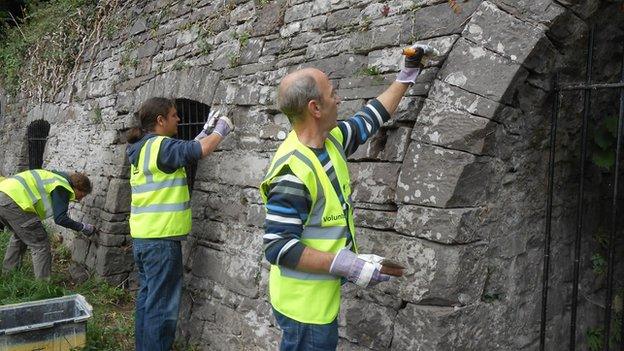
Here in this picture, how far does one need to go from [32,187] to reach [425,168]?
4152mm

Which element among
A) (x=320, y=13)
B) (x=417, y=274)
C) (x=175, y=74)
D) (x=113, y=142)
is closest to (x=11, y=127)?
(x=113, y=142)

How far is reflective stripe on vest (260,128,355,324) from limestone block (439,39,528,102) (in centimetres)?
92

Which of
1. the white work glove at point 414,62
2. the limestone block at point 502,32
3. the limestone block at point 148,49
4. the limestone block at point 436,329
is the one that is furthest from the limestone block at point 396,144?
the limestone block at point 148,49

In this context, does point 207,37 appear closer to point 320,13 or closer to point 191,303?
point 320,13

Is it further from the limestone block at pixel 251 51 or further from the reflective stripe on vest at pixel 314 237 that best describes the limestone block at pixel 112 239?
the reflective stripe on vest at pixel 314 237

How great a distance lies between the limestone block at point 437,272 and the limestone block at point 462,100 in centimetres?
67

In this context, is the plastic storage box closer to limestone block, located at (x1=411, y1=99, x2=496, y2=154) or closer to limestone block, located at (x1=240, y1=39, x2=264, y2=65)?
limestone block, located at (x1=240, y1=39, x2=264, y2=65)

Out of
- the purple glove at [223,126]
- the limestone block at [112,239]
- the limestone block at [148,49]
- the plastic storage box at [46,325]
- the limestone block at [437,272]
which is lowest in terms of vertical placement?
the plastic storage box at [46,325]

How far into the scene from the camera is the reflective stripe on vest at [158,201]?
12.3ft

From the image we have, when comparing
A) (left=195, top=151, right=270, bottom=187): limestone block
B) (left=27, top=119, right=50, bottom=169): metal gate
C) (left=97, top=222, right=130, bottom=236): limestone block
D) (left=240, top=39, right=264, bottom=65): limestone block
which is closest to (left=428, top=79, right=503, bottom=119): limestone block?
(left=195, top=151, right=270, bottom=187): limestone block

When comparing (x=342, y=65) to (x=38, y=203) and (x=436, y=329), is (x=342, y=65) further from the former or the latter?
(x=38, y=203)

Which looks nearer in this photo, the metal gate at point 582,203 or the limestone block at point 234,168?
the metal gate at point 582,203

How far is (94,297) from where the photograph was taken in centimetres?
509

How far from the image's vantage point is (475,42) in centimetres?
253
